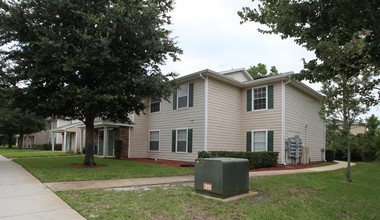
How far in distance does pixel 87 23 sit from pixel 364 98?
974 centimetres

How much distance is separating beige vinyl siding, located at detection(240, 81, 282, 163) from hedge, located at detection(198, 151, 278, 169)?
1169 millimetres

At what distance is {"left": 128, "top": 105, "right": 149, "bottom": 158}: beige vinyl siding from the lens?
17672mm

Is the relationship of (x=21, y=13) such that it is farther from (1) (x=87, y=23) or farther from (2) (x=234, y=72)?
(2) (x=234, y=72)

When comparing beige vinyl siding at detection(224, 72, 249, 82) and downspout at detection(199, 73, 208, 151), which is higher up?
beige vinyl siding at detection(224, 72, 249, 82)

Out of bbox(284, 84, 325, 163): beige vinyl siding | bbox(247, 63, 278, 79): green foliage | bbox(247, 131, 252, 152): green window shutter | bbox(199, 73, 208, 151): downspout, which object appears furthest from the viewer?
bbox(247, 63, 278, 79): green foliage

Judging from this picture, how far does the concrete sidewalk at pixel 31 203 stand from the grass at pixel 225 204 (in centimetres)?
23

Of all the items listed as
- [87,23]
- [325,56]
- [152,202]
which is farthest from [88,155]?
[325,56]

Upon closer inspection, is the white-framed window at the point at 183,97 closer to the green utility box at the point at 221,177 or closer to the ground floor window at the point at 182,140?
the ground floor window at the point at 182,140

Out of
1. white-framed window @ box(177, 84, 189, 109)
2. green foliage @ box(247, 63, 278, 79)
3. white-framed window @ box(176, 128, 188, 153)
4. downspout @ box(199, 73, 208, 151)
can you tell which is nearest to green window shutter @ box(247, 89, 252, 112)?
downspout @ box(199, 73, 208, 151)

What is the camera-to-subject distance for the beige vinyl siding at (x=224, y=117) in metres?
14.1

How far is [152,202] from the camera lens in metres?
5.28

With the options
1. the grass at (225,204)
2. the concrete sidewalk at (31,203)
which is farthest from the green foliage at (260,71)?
the concrete sidewalk at (31,203)

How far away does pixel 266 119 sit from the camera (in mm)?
14430

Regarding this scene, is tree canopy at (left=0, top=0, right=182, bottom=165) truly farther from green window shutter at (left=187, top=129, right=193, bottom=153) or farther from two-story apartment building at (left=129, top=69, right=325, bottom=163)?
green window shutter at (left=187, top=129, right=193, bottom=153)
